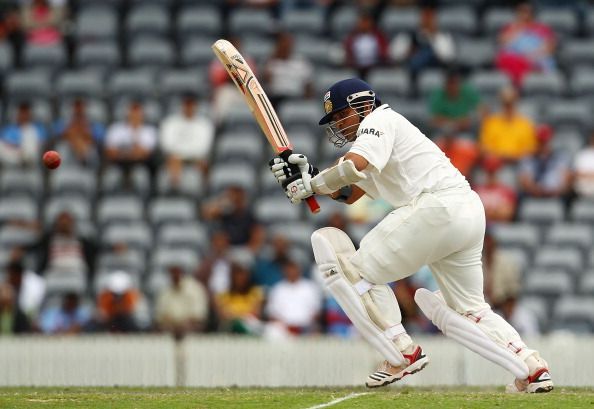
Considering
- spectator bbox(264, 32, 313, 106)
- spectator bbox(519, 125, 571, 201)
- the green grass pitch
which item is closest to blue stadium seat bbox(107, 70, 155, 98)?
spectator bbox(264, 32, 313, 106)

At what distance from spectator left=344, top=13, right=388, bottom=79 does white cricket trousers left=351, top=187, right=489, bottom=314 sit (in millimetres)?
7476

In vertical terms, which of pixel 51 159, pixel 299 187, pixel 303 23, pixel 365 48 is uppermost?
pixel 303 23

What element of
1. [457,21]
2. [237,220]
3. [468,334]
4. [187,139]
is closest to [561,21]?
[457,21]

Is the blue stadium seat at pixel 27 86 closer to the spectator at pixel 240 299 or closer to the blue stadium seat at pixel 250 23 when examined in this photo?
the blue stadium seat at pixel 250 23

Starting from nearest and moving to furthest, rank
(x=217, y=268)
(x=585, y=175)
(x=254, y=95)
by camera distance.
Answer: (x=254, y=95) → (x=217, y=268) → (x=585, y=175)

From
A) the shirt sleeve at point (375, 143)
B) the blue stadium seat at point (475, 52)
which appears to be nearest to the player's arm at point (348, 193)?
the shirt sleeve at point (375, 143)

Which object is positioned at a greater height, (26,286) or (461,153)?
(461,153)

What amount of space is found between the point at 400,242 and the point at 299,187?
67cm

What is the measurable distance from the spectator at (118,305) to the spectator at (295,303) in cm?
126

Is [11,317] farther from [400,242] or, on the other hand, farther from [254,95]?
[400,242]

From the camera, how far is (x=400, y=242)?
8.40m

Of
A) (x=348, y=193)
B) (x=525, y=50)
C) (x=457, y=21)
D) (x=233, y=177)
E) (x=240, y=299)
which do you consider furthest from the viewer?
(x=457, y=21)

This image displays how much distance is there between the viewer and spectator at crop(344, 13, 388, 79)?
15938 millimetres

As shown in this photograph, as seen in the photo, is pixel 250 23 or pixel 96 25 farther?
pixel 96 25
